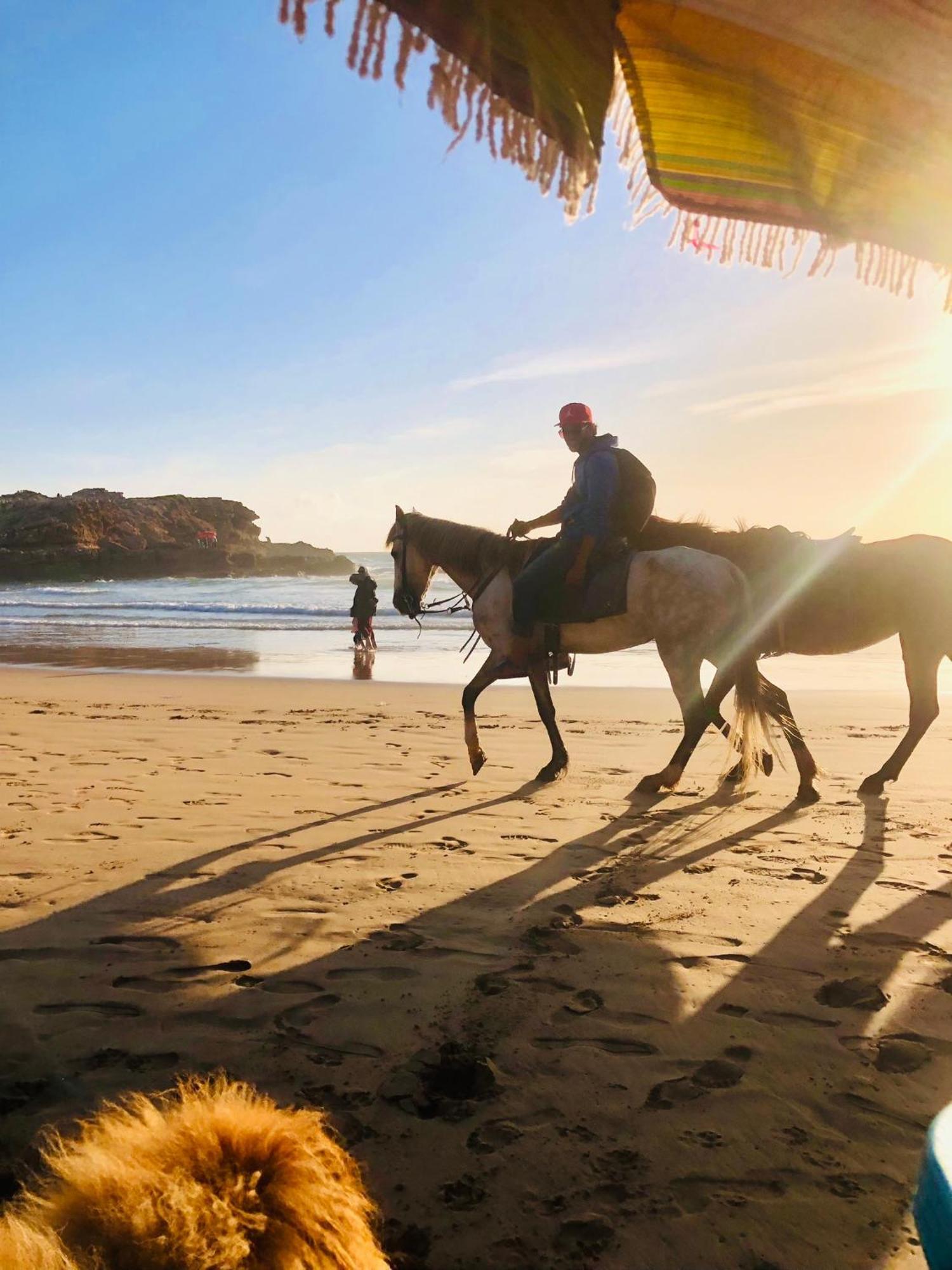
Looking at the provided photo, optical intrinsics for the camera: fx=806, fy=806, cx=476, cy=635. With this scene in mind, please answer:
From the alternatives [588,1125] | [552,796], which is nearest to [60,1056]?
[588,1125]

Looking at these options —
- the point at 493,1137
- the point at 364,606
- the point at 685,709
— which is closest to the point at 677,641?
the point at 685,709

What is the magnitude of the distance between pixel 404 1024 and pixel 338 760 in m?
4.27

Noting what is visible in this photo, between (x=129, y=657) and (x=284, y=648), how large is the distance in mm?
3388

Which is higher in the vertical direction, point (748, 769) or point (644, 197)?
point (644, 197)

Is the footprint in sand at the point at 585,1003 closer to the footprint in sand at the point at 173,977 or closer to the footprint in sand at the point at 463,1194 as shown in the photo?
the footprint in sand at the point at 463,1194

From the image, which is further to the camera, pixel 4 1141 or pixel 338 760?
pixel 338 760

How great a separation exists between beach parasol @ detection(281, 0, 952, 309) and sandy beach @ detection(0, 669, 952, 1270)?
250 centimetres

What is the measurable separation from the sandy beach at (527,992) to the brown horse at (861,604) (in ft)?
2.17

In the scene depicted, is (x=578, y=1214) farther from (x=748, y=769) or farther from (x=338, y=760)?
(x=338, y=760)

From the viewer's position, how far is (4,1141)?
6.04 feet

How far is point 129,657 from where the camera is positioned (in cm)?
1588

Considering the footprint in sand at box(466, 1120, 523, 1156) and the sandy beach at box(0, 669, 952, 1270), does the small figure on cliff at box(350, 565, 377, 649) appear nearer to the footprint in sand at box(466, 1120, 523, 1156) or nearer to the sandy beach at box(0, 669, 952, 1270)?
the sandy beach at box(0, 669, 952, 1270)

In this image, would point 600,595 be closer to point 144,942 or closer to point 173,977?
point 144,942

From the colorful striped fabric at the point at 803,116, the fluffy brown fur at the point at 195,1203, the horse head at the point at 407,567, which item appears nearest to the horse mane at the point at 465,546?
the horse head at the point at 407,567
